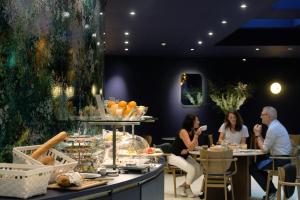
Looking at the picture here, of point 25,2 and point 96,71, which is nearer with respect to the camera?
point 25,2

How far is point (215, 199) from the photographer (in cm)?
771

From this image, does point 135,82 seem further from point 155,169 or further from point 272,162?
point 155,169

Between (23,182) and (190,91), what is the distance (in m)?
12.3

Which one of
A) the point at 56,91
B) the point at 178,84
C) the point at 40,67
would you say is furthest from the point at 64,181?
the point at 178,84

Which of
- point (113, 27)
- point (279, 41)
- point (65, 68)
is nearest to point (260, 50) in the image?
point (279, 41)

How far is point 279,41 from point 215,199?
18.9ft

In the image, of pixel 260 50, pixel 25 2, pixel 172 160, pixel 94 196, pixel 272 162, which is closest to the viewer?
pixel 94 196

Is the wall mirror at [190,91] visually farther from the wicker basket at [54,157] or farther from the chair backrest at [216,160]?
the wicker basket at [54,157]

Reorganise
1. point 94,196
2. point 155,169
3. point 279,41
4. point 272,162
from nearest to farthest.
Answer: point 94,196 → point 155,169 → point 272,162 → point 279,41

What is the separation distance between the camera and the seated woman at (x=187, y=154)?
8.46 metres

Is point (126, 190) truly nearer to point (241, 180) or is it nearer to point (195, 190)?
point (241, 180)

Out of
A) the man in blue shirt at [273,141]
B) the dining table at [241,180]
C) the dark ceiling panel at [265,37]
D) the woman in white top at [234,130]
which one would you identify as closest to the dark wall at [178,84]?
the dark ceiling panel at [265,37]

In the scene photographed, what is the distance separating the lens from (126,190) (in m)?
3.08

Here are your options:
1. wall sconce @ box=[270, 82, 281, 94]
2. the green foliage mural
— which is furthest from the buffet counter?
wall sconce @ box=[270, 82, 281, 94]
